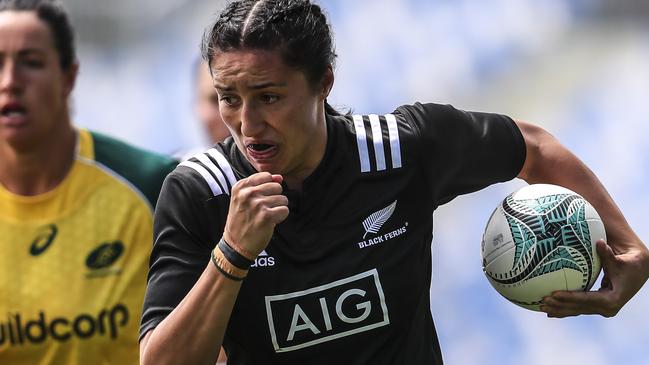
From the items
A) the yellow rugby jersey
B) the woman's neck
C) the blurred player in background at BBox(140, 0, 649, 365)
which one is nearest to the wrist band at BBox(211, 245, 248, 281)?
the blurred player in background at BBox(140, 0, 649, 365)

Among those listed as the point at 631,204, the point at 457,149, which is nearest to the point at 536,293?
the point at 457,149

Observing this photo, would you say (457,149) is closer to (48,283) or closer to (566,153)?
(566,153)

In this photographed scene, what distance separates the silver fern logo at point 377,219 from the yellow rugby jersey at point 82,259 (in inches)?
56.5

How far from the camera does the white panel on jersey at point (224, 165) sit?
9.28 feet

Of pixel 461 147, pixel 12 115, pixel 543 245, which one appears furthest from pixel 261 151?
pixel 12 115

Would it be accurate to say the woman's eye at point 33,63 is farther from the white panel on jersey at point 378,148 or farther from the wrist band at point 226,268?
the wrist band at point 226,268

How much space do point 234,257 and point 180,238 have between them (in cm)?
22

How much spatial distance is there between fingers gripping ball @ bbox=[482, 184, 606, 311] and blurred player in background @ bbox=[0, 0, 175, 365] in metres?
1.57

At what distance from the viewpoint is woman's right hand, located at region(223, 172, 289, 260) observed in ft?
8.49

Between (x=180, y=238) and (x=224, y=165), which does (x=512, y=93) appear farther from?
(x=180, y=238)

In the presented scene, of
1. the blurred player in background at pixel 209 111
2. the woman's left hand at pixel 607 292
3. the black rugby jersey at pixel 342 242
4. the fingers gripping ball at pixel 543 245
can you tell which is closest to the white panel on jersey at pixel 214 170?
the black rugby jersey at pixel 342 242

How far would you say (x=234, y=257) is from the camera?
259 centimetres

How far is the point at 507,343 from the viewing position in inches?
229

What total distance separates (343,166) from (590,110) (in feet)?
10.6
